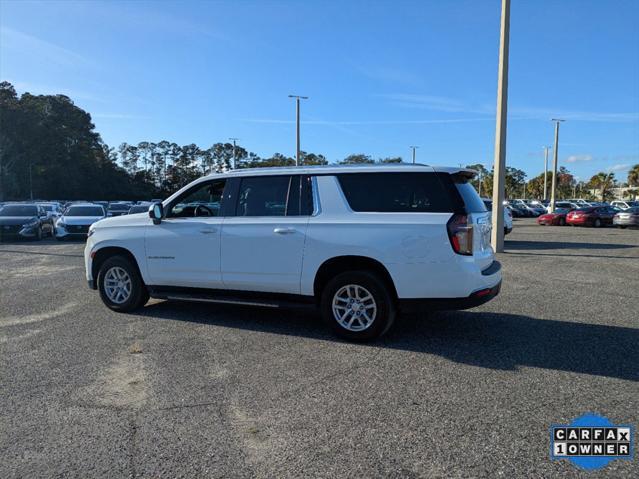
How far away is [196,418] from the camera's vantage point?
3744mm

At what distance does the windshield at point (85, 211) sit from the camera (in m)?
21.2

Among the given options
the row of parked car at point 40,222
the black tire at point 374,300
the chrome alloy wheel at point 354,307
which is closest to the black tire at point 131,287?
the black tire at point 374,300

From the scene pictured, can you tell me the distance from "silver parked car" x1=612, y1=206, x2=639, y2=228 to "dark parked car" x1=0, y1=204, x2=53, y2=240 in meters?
32.3

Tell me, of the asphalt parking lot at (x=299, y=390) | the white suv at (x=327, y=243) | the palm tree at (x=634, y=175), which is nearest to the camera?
the asphalt parking lot at (x=299, y=390)

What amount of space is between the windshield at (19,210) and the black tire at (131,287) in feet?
56.0

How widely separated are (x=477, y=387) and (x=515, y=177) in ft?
411

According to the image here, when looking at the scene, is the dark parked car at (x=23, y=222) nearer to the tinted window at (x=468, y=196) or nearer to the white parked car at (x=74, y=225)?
the white parked car at (x=74, y=225)

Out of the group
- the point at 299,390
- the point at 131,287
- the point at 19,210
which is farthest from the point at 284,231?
the point at 19,210

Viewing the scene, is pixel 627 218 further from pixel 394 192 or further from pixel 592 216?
pixel 394 192

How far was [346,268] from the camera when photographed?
5.68 m

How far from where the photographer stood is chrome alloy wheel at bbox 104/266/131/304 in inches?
280

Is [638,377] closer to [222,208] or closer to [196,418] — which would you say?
[196,418]

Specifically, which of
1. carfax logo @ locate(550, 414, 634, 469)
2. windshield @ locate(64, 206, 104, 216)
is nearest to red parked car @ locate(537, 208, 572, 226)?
windshield @ locate(64, 206, 104, 216)

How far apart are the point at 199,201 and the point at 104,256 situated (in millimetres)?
1796
